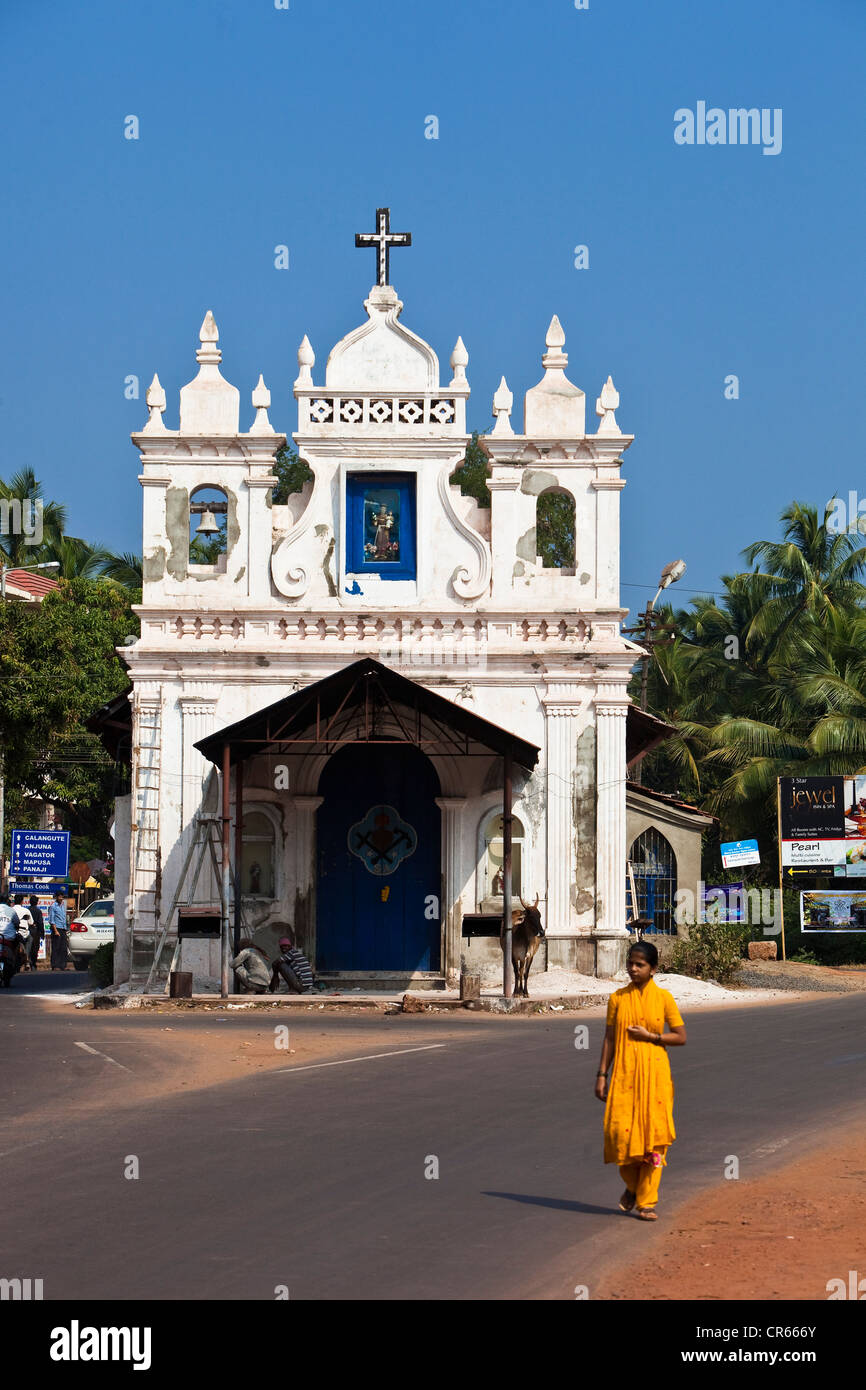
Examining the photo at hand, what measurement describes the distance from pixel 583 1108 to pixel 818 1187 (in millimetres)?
3686

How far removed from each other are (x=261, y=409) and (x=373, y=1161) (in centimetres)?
1962

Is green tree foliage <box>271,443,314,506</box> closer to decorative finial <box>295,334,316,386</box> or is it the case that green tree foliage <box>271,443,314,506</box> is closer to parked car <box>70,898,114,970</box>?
parked car <box>70,898,114,970</box>

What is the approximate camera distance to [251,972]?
1117 inches

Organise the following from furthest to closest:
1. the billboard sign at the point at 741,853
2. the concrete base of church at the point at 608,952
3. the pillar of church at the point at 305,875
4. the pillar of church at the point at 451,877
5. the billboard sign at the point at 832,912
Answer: the billboard sign at the point at 741,853 → the billboard sign at the point at 832,912 → the pillar of church at the point at 305,875 → the pillar of church at the point at 451,877 → the concrete base of church at the point at 608,952

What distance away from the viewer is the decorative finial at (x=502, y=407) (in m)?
31.0

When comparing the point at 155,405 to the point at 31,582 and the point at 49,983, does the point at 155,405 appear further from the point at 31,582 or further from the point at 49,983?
the point at 31,582

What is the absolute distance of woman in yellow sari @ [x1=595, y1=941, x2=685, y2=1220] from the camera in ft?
36.8

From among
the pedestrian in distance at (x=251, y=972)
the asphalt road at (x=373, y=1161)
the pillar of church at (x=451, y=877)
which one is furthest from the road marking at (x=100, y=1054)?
the pillar of church at (x=451, y=877)

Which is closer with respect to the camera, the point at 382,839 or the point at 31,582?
the point at 382,839

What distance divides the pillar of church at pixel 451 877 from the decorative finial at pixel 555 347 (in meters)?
7.15

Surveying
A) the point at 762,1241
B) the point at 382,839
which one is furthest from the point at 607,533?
the point at 762,1241

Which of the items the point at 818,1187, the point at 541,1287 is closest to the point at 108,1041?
the point at 818,1187

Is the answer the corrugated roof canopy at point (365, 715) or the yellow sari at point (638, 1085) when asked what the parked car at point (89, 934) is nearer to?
the corrugated roof canopy at point (365, 715)

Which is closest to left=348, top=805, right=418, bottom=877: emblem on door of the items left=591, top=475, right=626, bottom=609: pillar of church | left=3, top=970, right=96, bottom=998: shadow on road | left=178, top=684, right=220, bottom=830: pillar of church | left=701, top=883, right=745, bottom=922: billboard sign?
left=178, top=684, right=220, bottom=830: pillar of church
